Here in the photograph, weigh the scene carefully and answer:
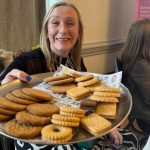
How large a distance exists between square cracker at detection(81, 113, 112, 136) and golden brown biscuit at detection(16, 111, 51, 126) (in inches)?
4.7

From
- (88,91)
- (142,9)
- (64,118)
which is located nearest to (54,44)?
(88,91)

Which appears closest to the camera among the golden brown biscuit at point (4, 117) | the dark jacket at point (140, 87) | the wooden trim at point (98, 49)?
the golden brown biscuit at point (4, 117)

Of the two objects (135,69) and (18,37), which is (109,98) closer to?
(135,69)

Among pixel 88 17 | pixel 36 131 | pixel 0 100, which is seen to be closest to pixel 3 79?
pixel 0 100

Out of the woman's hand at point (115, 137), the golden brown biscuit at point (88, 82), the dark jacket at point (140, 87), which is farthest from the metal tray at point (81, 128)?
the dark jacket at point (140, 87)

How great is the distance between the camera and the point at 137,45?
1866 millimetres

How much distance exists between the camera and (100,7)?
8.77 feet

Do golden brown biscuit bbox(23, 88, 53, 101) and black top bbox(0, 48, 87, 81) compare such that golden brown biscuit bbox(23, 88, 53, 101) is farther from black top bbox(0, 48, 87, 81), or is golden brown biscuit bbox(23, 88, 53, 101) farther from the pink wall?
the pink wall

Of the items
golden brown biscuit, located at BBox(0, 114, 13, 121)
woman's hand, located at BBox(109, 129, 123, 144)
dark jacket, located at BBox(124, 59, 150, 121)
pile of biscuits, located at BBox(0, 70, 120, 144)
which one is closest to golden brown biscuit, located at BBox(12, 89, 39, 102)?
pile of biscuits, located at BBox(0, 70, 120, 144)

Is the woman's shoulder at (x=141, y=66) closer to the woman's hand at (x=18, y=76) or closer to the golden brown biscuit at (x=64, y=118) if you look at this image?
the woman's hand at (x=18, y=76)

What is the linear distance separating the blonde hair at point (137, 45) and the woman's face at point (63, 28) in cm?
59

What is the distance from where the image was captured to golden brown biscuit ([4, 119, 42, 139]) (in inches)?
32.3

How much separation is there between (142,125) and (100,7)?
4.35ft

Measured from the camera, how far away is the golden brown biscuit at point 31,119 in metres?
0.87
